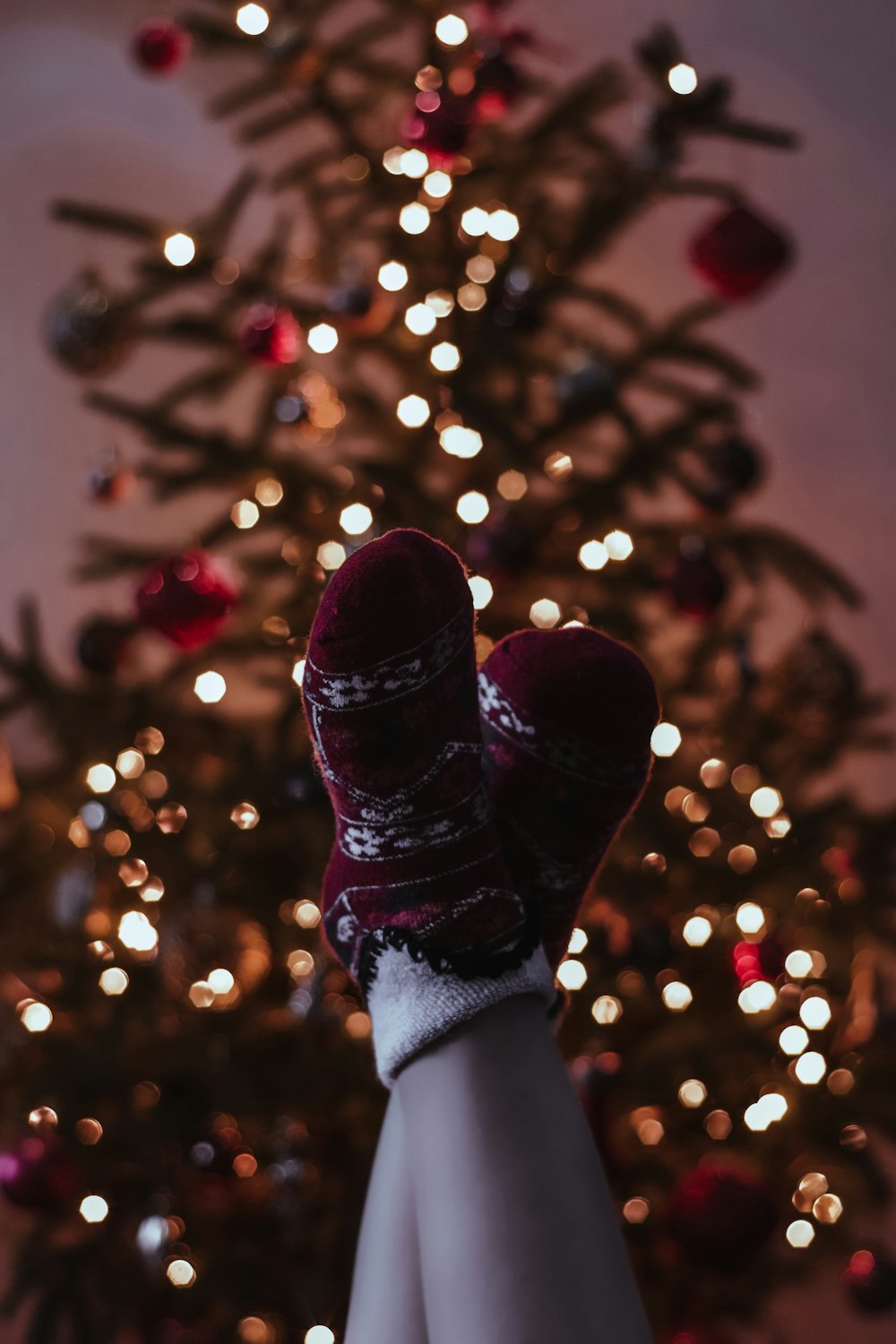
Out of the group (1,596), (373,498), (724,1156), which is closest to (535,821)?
(373,498)

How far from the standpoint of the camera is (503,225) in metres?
1.09

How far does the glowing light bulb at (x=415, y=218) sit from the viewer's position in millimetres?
1109

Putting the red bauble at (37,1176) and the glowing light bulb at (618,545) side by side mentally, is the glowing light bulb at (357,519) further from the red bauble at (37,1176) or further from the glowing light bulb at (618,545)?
the red bauble at (37,1176)

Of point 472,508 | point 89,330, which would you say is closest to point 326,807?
point 472,508

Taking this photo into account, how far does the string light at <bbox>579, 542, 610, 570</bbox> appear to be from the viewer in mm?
1092

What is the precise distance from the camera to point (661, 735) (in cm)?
109

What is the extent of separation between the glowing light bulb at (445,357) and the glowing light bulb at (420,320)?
4 cm

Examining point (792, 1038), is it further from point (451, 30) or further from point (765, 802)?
point (451, 30)

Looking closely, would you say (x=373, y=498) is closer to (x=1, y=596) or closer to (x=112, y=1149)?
(x=112, y=1149)

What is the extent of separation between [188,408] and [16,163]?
1.51 ft

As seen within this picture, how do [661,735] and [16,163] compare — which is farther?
[16,163]

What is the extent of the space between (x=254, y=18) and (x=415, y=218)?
222 mm

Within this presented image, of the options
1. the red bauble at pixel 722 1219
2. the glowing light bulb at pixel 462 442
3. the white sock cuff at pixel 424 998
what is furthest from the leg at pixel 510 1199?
the glowing light bulb at pixel 462 442

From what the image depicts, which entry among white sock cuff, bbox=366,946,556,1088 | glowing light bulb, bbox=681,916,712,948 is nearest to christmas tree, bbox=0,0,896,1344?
glowing light bulb, bbox=681,916,712,948
